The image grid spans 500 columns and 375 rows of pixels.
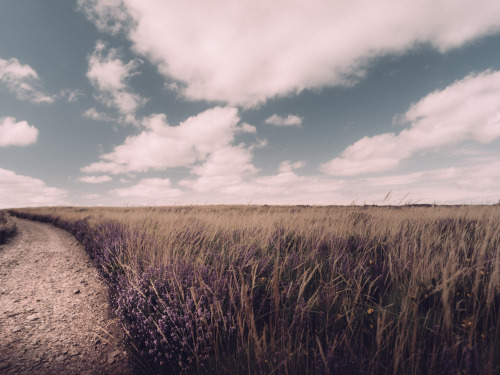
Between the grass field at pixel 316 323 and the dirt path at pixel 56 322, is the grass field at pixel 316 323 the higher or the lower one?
the higher one

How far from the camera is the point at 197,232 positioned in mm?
5555

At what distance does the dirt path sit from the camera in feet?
8.48

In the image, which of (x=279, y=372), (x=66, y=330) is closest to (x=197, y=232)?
(x=66, y=330)

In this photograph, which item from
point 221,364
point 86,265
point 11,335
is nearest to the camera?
point 221,364

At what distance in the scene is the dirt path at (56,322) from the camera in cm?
259

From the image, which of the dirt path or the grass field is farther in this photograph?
the dirt path

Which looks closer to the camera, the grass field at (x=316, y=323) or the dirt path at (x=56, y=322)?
the grass field at (x=316, y=323)

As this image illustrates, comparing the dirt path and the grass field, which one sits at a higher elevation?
the grass field

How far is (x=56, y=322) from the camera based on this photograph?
3443 mm

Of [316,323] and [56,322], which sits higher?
[316,323]

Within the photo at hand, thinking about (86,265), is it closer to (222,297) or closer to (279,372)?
(222,297)

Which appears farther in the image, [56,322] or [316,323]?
[56,322]

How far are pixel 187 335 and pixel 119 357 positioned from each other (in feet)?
3.25

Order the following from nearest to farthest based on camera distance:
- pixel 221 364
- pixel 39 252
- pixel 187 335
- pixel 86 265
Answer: pixel 221 364 → pixel 187 335 → pixel 86 265 → pixel 39 252
